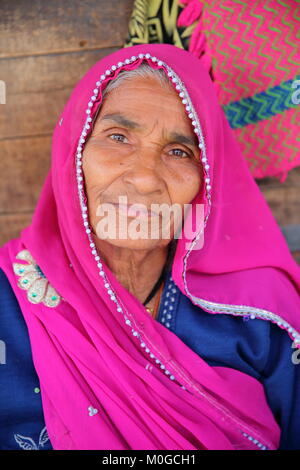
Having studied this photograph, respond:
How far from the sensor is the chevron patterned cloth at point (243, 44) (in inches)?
73.3

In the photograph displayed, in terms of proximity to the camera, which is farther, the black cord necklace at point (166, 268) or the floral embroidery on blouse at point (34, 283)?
the black cord necklace at point (166, 268)

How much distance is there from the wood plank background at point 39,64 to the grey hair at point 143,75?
57 cm

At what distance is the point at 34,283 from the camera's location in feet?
4.98

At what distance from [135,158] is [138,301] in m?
0.46

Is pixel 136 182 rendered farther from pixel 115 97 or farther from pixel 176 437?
pixel 176 437

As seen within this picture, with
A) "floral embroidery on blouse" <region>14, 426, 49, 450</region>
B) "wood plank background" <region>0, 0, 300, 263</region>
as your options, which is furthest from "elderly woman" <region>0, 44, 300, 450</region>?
"wood plank background" <region>0, 0, 300, 263</region>

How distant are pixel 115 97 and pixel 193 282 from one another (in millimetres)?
643

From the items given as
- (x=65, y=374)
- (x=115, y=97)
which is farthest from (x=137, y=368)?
(x=115, y=97)

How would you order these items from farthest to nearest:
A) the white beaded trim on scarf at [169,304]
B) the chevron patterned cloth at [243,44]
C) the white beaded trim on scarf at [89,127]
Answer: the chevron patterned cloth at [243,44], the white beaded trim on scarf at [169,304], the white beaded trim on scarf at [89,127]

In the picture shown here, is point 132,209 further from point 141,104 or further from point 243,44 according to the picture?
point 243,44

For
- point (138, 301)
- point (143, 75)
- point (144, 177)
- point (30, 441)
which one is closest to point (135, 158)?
point (144, 177)

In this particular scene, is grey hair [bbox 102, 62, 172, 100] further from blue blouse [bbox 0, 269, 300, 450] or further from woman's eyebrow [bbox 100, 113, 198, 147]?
blue blouse [bbox 0, 269, 300, 450]

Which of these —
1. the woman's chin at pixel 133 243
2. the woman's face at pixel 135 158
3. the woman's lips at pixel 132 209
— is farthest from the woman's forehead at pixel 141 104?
the woman's chin at pixel 133 243

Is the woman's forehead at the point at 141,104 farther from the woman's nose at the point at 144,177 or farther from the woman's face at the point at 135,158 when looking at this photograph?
the woman's nose at the point at 144,177
